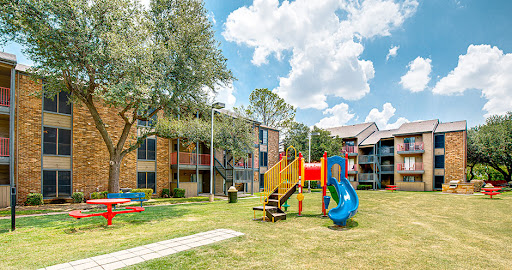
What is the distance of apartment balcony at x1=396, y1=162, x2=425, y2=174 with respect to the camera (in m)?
34.6

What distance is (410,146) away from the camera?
3572 cm

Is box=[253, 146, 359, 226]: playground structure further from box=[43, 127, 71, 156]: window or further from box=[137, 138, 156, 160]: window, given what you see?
box=[43, 127, 71, 156]: window

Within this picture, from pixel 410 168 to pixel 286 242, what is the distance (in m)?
34.4

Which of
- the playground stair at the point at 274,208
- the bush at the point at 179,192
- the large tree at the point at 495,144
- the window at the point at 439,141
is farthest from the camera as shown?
the window at the point at 439,141

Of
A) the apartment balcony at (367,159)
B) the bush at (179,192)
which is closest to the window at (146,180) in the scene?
the bush at (179,192)

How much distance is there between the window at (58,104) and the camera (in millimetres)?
18219

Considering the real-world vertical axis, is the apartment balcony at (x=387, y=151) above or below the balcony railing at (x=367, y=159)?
above

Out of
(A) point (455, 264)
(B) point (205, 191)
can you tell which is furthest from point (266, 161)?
(A) point (455, 264)

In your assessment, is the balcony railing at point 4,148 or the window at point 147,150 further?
the window at point 147,150

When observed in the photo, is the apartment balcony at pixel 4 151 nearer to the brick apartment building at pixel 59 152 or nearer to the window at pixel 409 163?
the brick apartment building at pixel 59 152

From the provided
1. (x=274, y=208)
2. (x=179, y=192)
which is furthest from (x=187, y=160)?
(x=274, y=208)

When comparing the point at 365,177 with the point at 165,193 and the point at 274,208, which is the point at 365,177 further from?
the point at 274,208

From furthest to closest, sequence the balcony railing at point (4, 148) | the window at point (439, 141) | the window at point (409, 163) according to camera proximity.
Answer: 1. the window at point (409, 163)
2. the window at point (439, 141)
3. the balcony railing at point (4, 148)

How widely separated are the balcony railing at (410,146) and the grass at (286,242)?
26.2 metres
